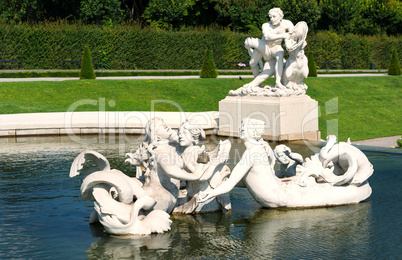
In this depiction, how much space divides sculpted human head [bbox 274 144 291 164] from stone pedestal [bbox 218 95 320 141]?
20.6 ft

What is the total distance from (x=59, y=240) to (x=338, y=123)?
1656 cm

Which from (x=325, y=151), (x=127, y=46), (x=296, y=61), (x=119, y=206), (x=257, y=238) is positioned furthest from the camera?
(x=127, y=46)

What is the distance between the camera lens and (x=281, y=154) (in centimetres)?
891

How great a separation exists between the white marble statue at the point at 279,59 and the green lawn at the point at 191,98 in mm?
4637

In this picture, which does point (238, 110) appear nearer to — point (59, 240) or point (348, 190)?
point (348, 190)

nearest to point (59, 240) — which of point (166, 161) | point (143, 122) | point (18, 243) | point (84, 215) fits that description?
point (18, 243)

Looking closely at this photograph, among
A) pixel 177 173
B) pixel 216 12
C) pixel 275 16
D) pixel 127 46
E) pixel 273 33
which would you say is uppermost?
pixel 216 12

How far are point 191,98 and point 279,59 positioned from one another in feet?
33.9

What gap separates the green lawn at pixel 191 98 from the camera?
2231 cm

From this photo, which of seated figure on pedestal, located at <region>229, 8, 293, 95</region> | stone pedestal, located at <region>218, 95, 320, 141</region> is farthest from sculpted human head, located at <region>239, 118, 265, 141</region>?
seated figure on pedestal, located at <region>229, 8, 293, 95</region>

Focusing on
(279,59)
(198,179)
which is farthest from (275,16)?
(198,179)

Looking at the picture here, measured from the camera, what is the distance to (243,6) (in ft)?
176

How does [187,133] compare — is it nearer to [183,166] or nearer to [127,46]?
[183,166]

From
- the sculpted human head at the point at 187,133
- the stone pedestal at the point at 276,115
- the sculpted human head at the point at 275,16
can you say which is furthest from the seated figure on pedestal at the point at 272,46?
the sculpted human head at the point at 187,133
